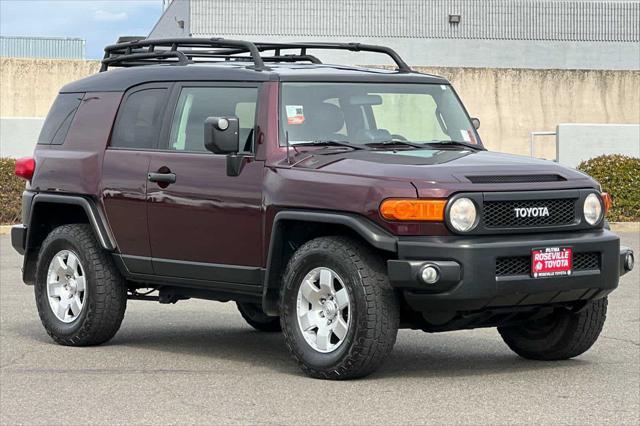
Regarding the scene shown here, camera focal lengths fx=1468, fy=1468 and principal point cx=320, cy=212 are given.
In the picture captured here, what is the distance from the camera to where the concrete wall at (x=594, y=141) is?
26016 millimetres

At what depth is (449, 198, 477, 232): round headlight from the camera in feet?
27.6

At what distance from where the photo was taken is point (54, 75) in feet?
106

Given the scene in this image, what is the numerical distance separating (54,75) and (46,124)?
839 inches

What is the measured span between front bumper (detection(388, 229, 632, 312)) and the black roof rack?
208 centimetres

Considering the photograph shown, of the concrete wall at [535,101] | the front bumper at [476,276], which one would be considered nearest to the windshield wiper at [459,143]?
the front bumper at [476,276]

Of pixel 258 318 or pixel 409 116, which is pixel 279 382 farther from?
pixel 258 318

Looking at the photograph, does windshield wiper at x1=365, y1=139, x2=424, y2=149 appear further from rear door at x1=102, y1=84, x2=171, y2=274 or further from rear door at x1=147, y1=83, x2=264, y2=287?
rear door at x1=102, y1=84, x2=171, y2=274

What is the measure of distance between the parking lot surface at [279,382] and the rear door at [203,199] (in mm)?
656

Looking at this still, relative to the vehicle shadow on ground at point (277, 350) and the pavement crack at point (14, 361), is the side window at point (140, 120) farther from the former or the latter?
the pavement crack at point (14, 361)

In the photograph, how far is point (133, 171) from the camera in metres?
10.2

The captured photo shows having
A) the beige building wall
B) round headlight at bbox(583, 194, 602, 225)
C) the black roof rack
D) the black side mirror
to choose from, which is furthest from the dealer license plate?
the beige building wall

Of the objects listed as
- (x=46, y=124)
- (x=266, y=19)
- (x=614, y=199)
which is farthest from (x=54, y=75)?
(x=46, y=124)

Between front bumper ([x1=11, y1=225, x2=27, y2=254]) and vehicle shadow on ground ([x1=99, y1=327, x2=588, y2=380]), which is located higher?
front bumper ([x1=11, y1=225, x2=27, y2=254])

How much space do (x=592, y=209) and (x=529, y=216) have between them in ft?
1.81
